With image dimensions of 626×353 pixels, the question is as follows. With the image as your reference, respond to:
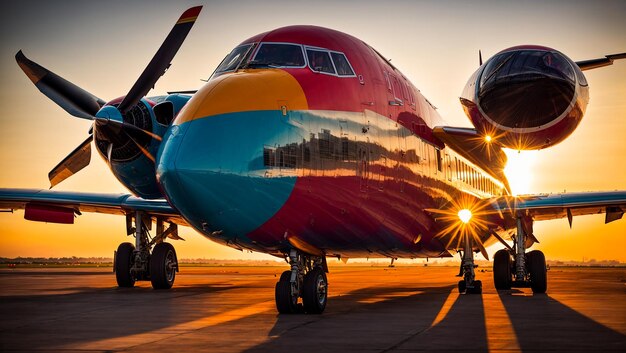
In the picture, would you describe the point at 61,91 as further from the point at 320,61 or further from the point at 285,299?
the point at 285,299

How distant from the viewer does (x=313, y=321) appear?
11641 mm

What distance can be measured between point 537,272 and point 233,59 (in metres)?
10.6

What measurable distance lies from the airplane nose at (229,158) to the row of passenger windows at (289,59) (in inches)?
47.4

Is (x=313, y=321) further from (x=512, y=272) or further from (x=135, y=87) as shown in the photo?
(x=512, y=272)

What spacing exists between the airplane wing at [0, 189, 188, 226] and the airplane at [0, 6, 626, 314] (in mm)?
93

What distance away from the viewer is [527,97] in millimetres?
14375

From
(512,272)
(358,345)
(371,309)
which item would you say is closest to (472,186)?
(512,272)

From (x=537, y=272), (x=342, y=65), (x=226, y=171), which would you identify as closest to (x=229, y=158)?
(x=226, y=171)

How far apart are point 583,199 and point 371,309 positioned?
8711 millimetres

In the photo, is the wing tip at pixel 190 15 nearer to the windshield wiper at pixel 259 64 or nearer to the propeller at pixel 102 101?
the propeller at pixel 102 101

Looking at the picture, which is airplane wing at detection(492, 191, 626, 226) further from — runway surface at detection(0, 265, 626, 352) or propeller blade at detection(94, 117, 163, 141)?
propeller blade at detection(94, 117, 163, 141)

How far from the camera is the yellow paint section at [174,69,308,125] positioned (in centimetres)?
1152

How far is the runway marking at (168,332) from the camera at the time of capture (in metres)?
9.05

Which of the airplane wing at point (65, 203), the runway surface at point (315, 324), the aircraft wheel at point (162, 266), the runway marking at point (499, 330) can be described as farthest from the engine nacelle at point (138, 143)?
the runway marking at point (499, 330)
